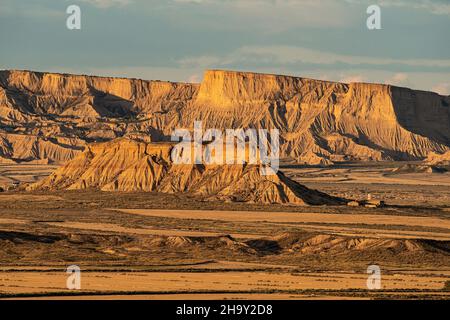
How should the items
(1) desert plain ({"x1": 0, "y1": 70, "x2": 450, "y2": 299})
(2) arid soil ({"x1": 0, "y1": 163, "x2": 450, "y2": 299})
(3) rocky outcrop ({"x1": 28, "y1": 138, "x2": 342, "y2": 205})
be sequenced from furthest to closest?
1. (3) rocky outcrop ({"x1": 28, "y1": 138, "x2": 342, "y2": 205})
2. (1) desert plain ({"x1": 0, "y1": 70, "x2": 450, "y2": 299})
3. (2) arid soil ({"x1": 0, "y1": 163, "x2": 450, "y2": 299})

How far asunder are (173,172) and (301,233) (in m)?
53.6

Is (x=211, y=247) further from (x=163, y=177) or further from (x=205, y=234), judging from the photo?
(x=163, y=177)

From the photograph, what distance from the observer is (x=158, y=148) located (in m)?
155

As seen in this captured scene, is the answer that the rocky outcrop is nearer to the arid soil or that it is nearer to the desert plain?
the desert plain

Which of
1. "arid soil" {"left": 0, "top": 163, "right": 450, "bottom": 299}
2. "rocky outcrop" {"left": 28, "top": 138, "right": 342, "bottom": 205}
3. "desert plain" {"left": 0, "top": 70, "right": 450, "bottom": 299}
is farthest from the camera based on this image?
"rocky outcrop" {"left": 28, "top": 138, "right": 342, "bottom": 205}

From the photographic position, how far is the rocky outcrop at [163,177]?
141625 mm

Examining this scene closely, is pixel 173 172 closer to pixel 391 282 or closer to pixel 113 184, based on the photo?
pixel 113 184

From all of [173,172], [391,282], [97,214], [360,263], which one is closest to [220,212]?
[97,214]

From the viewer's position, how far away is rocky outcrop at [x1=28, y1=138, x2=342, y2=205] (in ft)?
465

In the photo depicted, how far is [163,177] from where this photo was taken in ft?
500

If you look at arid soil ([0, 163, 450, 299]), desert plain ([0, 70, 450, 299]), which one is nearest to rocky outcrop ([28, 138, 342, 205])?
desert plain ([0, 70, 450, 299])

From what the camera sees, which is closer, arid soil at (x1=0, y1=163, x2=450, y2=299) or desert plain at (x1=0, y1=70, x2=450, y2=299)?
arid soil at (x1=0, y1=163, x2=450, y2=299)

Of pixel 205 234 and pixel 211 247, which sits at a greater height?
pixel 205 234

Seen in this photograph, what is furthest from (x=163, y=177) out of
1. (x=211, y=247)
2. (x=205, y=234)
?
(x=211, y=247)
